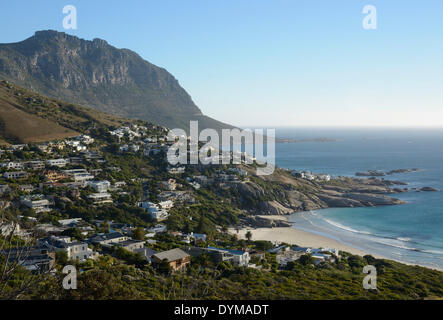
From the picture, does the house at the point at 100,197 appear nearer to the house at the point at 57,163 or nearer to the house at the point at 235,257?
the house at the point at 57,163

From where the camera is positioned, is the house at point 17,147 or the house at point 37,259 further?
the house at point 17,147

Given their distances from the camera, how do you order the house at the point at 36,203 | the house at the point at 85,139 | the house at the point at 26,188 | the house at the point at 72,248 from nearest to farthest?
the house at the point at 72,248
the house at the point at 36,203
the house at the point at 26,188
the house at the point at 85,139

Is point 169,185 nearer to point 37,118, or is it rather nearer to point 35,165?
point 35,165

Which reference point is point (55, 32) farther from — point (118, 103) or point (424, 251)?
point (424, 251)

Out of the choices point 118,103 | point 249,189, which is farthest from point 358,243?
point 118,103

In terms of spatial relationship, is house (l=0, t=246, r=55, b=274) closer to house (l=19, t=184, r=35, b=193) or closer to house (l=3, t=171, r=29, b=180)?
house (l=19, t=184, r=35, b=193)

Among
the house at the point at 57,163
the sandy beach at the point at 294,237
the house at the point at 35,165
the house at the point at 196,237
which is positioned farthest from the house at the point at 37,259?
the house at the point at 57,163
